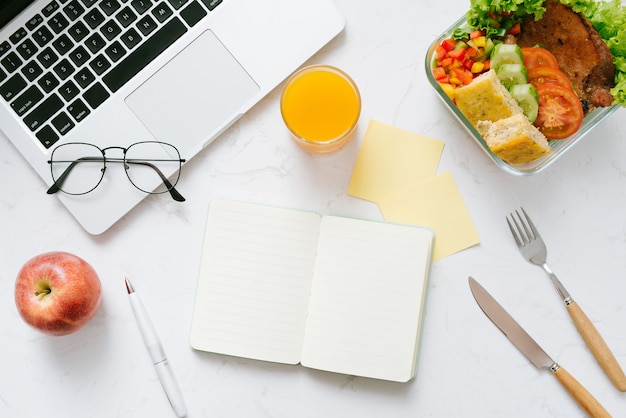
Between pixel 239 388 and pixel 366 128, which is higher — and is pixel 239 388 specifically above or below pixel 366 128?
below

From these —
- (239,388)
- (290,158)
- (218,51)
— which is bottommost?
(239,388)

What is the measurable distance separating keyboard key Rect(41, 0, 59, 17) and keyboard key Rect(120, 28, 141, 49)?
4.9 inches

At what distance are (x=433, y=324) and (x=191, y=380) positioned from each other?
44cm

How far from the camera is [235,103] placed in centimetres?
96

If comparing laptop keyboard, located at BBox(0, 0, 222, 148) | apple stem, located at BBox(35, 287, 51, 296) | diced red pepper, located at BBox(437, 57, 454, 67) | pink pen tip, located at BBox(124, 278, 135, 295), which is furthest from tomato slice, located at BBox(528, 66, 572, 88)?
apple stem, located at BBox(35, 287, 51, 296)

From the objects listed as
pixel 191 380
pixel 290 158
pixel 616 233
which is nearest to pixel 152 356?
pixel 191 380

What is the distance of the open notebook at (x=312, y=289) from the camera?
38.2 inches

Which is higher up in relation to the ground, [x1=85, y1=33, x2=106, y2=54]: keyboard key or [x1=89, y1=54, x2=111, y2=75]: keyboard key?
[x1=85, y1=33, x2=106, y2=54]: keyboard key

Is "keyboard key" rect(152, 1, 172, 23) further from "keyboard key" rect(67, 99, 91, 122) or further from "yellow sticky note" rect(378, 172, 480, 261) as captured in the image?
"yellow sticky note" rect(378, 172, 480, 261)

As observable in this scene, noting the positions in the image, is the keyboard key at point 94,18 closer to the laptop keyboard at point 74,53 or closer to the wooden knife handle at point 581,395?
the laptop keyboard at point 74,53

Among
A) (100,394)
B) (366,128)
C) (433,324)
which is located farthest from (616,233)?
(100,394)

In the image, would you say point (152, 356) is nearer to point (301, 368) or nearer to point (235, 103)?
point (301, 368)

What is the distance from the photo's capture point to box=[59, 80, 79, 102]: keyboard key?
94cm

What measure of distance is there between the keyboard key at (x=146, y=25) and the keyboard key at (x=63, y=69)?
0.13 m
